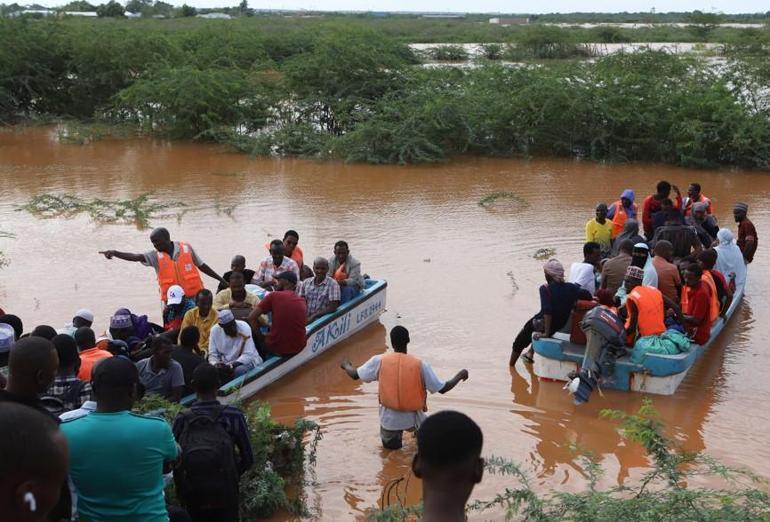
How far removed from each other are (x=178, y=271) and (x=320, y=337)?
1633mm

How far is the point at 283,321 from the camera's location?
9266 mm

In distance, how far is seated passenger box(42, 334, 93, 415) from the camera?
6039mm

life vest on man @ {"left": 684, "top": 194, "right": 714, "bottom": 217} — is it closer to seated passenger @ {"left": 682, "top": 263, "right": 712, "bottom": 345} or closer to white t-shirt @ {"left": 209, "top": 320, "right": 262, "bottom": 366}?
seated passenger @ {"left": 682, "top": 263, "right": 712, "bottom": 345}

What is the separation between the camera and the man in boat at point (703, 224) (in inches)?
483

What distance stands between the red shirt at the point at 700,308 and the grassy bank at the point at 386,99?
1270cm

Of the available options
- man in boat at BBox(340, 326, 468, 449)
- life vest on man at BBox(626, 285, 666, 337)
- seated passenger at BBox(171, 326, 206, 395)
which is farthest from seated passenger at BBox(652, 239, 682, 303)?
seated passenger at BBox(171, 326, 206, 395)

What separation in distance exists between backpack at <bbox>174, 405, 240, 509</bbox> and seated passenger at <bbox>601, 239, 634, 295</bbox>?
6028 millimetres

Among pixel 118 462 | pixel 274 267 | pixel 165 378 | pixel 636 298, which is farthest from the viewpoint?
pixel 274 267

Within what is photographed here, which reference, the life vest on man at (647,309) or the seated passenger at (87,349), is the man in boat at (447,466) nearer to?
the seated passenger at (87,349)

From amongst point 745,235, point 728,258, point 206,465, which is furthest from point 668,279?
point 206,465

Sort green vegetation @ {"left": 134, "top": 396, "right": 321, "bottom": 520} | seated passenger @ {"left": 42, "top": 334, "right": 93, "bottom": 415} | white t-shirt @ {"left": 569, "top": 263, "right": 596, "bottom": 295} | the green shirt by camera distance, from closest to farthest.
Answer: the green shirt < seated passenger @ {"left": 42, "top": 334, "right": 93, "bottom": 415} < green vegetation @ {"left": 134, "top": 396, "right": 321, "bottom": 520} < white t-shirt @ {"left": 569, "top": 263, "right": 596, "bottom": 295}

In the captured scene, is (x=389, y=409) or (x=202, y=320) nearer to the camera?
(x=389, y=409)

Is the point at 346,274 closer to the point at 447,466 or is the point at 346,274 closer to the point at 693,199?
the point at 693,199

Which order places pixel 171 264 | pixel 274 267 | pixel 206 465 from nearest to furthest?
1. pixel 206 465
2. pixel 171 264
3. pixel 274 267
